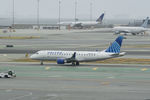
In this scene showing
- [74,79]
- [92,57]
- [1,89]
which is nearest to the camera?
[1,89]

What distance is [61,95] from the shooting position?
134 feet

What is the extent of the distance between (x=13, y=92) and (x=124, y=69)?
82.2 feet

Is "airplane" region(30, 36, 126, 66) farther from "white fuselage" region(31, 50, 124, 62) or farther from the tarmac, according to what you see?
the tarmac

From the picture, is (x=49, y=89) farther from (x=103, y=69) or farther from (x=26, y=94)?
(x=103, y=69)

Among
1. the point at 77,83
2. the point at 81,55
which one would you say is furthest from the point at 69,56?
the point at 77,83

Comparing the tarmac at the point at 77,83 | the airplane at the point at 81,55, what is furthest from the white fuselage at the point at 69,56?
the tarmac at the point at 77,83

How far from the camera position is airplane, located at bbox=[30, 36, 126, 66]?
221ft

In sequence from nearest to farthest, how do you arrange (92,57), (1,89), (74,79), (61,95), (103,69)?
1. (61,95)
2. (1,89)
3. (74,79)
4. (103,69)
5. (92,57)

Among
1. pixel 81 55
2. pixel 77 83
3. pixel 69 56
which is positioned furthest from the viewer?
pixel 69 56

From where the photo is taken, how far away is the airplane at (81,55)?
6731 centimetres

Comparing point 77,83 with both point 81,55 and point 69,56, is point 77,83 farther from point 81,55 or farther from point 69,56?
point 69,56

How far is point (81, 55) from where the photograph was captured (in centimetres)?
6844

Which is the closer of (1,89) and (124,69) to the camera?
(1,89)

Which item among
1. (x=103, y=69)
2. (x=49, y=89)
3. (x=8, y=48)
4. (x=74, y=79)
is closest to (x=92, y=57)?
(x=103, y=69)
